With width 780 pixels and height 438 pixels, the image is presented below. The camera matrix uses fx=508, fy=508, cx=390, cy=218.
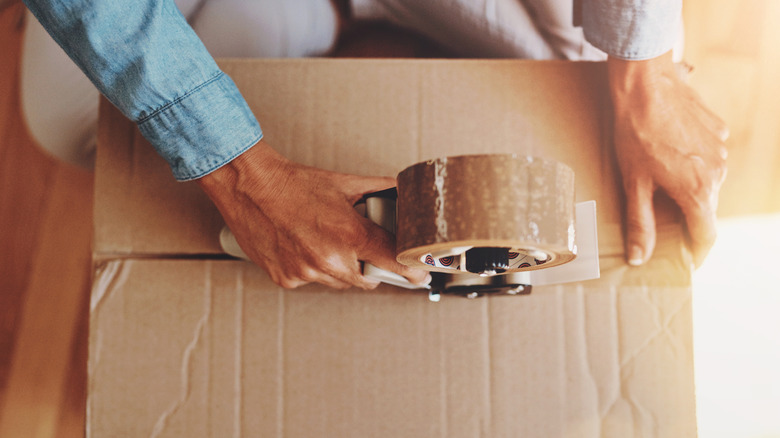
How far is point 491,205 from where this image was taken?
295mm

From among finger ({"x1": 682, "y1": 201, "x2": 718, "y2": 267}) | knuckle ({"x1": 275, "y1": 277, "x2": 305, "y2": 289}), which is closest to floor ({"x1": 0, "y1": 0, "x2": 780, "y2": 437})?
finger ({"x1": 682, "y1": 201, "x2": 718, "y2": 267})

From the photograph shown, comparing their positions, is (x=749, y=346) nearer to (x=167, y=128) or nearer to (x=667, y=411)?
(x=667, y=411)

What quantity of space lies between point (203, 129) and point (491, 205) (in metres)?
0.27

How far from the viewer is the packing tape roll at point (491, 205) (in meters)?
0.30

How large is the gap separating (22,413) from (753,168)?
1.19m

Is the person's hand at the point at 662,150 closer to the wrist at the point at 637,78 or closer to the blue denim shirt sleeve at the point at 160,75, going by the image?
the wrist at the point at 637,78

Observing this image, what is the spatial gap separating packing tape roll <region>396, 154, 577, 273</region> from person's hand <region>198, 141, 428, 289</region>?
0.12 metres

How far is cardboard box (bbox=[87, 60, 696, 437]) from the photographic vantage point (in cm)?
49

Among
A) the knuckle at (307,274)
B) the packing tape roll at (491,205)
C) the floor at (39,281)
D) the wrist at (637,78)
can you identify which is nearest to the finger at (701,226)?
the wrist at (637,78)

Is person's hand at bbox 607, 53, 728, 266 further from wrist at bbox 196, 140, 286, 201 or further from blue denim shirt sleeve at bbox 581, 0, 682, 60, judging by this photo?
wrist at bbox 196, 140, 286, 201

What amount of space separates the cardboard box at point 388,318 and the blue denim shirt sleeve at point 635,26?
0.05m

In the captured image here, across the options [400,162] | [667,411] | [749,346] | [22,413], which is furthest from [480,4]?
[22,413]

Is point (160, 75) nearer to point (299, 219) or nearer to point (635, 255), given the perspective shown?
point (299, 219)

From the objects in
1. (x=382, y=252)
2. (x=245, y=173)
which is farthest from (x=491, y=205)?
(x=245, y=173)
